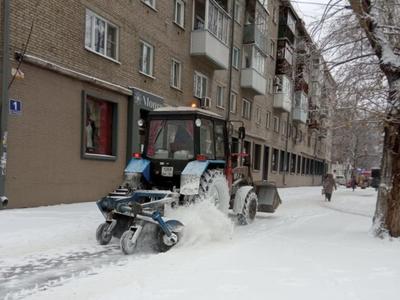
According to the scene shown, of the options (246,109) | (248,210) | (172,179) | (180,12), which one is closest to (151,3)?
(180,12)

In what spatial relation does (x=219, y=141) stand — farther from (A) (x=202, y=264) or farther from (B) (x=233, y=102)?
(B) (x=233, y=102)

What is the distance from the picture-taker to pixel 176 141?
9.23 metres

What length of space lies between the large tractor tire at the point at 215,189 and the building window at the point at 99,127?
5949mm

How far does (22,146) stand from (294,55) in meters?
6.81

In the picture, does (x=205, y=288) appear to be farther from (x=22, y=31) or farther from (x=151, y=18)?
(x=151, y=18)

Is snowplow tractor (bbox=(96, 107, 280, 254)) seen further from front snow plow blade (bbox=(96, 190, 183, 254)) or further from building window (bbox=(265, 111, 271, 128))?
building window (bbox=(265, 111, 271, 128))

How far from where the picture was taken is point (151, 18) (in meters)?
17.3

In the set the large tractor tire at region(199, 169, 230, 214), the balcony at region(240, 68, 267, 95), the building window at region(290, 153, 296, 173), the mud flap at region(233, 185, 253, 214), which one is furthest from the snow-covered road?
the building window at region(290, 153, 296, 173)

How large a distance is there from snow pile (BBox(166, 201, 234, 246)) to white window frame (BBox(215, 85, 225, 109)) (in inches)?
621

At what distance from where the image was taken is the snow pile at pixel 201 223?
775 centimetres

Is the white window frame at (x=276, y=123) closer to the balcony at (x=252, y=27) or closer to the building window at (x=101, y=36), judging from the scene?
the balcony at (x=252, y=27)

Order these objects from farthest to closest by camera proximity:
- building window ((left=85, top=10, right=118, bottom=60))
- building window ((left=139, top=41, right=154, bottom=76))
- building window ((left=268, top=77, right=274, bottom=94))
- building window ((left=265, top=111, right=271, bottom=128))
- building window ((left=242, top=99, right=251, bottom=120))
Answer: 1. building window ((left=268, top=77, right=274, bottom=94))
2. building window ((left=265, top=111, right=271, bottom=128))
3. building window ((left=242, top=99, right=251, bottom=120))
4. building window ((left=139, top=41, right=154, bottom=76))
5. building window ((left=85, top=10, right=118, bottom=60))

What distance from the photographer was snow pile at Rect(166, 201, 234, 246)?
25.4 ft

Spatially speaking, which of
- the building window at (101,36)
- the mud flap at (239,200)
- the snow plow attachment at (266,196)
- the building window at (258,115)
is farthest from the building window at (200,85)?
the mud flap at (239,200)
